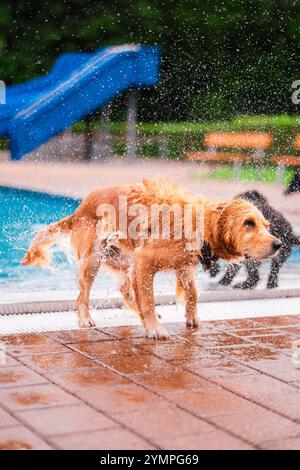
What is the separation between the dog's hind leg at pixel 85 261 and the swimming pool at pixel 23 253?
88 cm

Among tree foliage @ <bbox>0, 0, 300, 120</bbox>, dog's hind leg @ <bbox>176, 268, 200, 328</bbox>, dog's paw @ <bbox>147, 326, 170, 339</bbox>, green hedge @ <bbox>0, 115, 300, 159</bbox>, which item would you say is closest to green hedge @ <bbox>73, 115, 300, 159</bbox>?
green hedge @ <bbox>0, 115, 300, 159</bbox>

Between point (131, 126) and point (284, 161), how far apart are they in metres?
4.84

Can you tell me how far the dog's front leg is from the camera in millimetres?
5086

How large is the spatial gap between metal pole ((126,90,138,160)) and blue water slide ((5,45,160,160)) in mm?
2309

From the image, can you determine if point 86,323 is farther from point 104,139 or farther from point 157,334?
point 104,139

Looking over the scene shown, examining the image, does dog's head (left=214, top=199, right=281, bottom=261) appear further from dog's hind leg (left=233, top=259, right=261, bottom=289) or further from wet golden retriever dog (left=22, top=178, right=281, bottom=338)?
dog's hind leg (left=233, top=259, right=261, bottom=289)

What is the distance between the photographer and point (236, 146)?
828 inches

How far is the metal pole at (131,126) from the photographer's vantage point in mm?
22438

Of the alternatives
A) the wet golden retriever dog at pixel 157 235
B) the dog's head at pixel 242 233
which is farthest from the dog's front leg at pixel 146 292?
the dog's head at pixel 242 233

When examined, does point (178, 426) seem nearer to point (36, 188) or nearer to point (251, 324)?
point (251, 324)

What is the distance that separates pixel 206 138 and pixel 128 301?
17976 mm

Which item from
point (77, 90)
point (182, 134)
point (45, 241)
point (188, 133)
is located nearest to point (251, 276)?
point (45, 241)

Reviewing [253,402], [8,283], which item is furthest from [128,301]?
[8,283]

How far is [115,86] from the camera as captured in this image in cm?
1945
